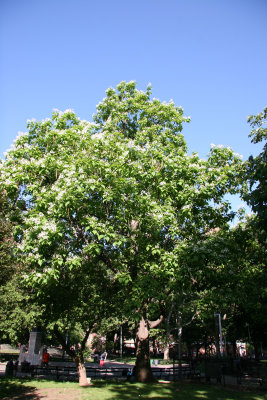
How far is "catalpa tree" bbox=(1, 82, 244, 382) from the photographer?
12016mm

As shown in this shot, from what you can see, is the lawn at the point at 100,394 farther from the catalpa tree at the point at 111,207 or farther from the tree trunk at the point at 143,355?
the catalpa tree at the point at 111,207

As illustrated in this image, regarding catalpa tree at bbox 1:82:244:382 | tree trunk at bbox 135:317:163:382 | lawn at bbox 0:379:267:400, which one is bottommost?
lawn at bbox 0:379:267:400

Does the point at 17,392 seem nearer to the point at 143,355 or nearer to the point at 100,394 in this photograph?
the point at 100,394

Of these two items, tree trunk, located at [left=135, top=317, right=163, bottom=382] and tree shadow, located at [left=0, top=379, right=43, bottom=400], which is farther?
tree trunk, located at [left=135, top=317, right=163, bottom=382]

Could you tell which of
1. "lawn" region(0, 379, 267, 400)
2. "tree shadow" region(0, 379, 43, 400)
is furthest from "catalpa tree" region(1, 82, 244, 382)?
"tree shadow" region(0, 379, 43, 400)

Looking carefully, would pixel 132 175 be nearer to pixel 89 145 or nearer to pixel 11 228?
pixel 89 145

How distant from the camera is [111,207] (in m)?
14.1

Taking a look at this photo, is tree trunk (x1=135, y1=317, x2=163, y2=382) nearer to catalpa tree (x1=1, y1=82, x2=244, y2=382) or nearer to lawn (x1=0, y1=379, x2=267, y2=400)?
catalpa tree (x1=1, y1=82, x2=244, y2=382)

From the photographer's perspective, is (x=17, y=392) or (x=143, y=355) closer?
(x=17, y=392)

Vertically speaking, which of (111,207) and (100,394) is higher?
(111,207)

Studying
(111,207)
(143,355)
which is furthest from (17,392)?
(111,207)

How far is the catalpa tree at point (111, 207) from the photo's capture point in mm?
12016

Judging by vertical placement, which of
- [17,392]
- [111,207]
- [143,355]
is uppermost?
[111,207]

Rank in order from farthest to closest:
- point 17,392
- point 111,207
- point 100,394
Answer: point 111,207 < point 17,392 < point 100,394
